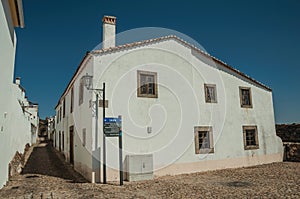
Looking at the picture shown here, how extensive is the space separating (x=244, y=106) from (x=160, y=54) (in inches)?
253

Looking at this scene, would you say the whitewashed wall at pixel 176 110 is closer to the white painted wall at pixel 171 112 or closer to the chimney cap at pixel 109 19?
the white painted wall at pixel 171 112

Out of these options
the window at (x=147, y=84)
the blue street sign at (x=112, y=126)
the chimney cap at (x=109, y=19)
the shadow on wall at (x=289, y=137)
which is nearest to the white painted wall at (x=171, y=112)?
the window at (x=147, y=84)

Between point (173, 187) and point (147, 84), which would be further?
point (147, 84)

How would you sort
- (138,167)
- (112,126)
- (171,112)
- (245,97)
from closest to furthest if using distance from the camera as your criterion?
(112,126) → (138,167) → (171,112) → (245,97)

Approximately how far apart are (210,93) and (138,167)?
6.09m

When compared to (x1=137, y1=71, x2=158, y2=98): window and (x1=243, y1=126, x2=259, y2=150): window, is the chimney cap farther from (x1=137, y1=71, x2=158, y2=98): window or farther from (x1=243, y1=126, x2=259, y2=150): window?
(x1=243, y1=126, x2=259, y2=150): window

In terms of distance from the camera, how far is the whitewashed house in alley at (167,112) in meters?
9.84

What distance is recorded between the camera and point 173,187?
323 inches

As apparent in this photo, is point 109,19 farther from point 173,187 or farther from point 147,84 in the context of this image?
point 173,187

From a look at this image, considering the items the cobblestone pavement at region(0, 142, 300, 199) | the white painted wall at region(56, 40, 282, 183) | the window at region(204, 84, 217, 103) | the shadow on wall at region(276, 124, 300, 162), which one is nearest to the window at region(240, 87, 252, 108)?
the white painted wall at region(56, 40, 282, 183)

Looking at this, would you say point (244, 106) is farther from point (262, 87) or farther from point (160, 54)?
point (160, 54)

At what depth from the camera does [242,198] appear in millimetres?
6699

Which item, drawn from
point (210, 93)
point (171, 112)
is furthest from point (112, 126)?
point (210, 93)

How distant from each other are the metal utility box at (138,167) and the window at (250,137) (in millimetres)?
6647
